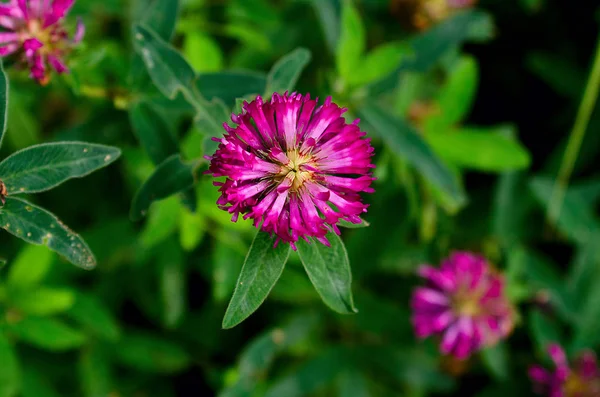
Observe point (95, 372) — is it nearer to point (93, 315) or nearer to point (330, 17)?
point (93, 315)

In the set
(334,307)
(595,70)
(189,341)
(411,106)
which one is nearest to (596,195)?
(595,70)

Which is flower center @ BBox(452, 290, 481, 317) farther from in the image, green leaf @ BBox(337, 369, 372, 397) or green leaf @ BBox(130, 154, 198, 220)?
green leaf @ BBox(130, 154, 198, 220)

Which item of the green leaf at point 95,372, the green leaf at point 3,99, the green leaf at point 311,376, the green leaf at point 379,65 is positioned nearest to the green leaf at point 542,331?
the green leaf at point 311,376

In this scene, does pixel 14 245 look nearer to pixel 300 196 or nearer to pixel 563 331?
pixel 300 196

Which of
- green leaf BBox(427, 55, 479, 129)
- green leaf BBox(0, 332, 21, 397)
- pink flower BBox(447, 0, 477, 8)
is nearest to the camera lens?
green leaf BBox(0, 332, 21, 397)

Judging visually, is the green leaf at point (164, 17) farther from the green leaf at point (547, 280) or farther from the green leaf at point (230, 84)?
the green leaf at point (547, 280)

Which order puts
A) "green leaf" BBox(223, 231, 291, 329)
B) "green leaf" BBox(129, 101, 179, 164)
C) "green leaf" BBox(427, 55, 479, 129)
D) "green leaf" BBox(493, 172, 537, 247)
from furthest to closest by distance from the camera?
"green leaf" BBox(493, 172, 537, 247), "green leaf" BBox(427, 55, 479, 129), "green leaf" BBox(129, 101, 179, 164), "green leaf" BBox(223, 231, 291, 329)

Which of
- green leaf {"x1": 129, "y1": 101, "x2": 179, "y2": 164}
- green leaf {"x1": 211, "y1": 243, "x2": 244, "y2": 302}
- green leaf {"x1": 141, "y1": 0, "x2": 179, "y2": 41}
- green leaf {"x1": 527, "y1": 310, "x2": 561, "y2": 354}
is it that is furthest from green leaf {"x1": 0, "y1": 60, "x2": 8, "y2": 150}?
green leaf {"x1": 527, "y1": 310, "x2": 561, "y2": 354}
